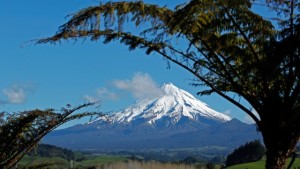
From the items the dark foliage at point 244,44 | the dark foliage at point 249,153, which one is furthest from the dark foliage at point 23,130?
the dark foliage at point 249,153

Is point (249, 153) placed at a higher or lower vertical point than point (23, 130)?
higher

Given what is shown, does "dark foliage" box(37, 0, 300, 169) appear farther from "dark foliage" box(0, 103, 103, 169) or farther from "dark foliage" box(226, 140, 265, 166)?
"dark foliage" box(226, 140, 265, 166)

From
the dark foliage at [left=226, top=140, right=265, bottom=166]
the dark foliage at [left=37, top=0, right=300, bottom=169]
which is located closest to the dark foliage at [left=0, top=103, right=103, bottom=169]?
the dark foliage at [left=37, top=0, right=300, bottom=169]

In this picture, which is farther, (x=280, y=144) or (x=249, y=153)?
(x=249, y=153)

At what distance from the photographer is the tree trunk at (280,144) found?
26.2ft

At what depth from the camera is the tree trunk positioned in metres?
7.99

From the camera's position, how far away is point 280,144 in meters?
8.01

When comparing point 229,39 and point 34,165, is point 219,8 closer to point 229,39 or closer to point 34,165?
point 229,39

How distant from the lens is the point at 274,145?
26.3 feet

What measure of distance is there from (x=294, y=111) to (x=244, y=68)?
0.96 m

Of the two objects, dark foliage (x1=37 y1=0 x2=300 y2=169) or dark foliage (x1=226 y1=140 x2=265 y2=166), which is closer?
dark foliage (x1=37 y1=0 x2=300 y2=169)

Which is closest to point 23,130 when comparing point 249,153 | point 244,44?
point 244,44

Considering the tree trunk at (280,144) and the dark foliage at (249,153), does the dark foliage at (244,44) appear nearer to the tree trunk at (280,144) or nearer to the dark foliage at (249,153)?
the tree trunk at (280,144)

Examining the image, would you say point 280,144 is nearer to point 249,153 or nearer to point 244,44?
point 244,44
